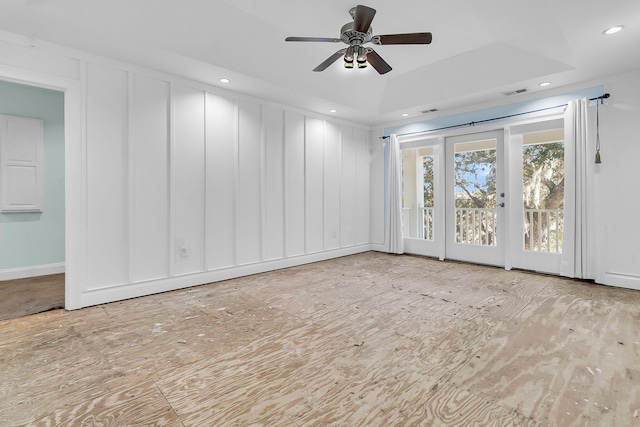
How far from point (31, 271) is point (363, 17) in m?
5.61

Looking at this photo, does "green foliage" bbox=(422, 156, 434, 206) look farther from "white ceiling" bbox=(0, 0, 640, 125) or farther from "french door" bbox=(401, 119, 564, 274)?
"white ceiling" bbox=(0, 0, 640, 125)

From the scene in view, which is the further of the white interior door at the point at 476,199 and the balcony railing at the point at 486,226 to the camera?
the white interior door at the point at 476,199

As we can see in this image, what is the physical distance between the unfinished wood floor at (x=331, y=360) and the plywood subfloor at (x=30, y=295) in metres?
0.28

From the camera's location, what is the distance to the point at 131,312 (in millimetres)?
3170

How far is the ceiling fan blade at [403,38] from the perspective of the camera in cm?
273

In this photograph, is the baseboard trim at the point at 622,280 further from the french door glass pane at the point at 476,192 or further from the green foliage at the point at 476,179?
the green foliage at the point at 476,179

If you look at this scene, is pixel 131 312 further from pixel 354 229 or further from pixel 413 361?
pixel 354 229

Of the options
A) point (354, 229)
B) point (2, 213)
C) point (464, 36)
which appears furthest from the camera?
point (354, 229)

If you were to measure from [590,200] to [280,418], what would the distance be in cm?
470

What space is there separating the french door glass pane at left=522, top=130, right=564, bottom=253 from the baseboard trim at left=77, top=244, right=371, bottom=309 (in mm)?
3434

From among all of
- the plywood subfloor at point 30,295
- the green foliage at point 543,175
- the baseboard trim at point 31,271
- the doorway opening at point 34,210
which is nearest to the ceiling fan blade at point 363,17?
the green foliage at point 543,175

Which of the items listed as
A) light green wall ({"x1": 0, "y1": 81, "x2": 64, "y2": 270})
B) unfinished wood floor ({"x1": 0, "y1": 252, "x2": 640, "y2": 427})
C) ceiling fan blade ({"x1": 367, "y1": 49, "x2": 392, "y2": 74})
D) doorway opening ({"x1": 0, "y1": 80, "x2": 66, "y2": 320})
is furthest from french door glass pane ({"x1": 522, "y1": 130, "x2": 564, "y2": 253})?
light green wall ({"x1": 0, "y1": 81, "x2": 64, "y2": 270})

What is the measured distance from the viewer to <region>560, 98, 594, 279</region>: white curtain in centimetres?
416

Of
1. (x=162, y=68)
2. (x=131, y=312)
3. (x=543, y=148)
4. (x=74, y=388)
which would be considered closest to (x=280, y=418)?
(x=74, y=388)
